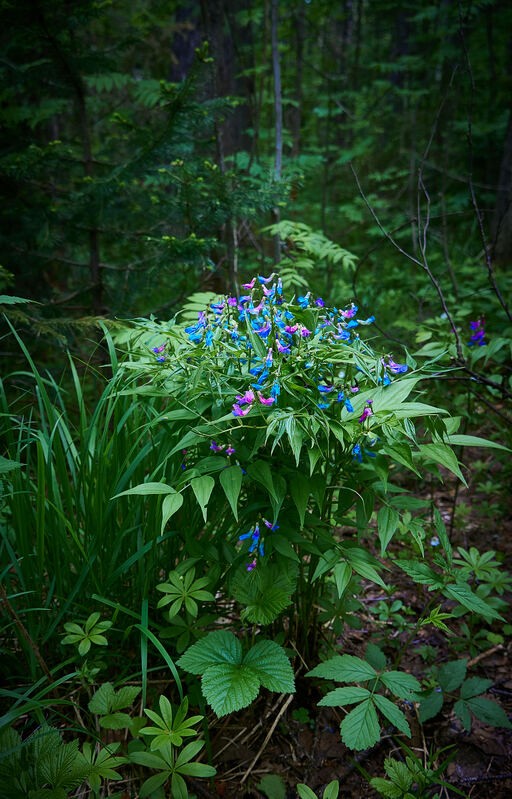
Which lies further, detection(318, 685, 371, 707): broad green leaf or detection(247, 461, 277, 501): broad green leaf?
detection(318, 685, 371, 707): broad green leaf

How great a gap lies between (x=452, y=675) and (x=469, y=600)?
363 mm

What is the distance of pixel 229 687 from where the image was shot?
1125 mm

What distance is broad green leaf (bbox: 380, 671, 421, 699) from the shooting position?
4.13ft

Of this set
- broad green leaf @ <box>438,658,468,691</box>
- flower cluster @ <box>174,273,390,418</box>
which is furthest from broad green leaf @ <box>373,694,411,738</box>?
flower cluster @ <box>174,273,390,418</box>

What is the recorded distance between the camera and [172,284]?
5562 mm

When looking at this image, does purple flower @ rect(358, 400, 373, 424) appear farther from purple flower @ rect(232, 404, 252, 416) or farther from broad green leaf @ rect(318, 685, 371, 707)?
broad green leaf @ rect(318, 685, 371, 707)

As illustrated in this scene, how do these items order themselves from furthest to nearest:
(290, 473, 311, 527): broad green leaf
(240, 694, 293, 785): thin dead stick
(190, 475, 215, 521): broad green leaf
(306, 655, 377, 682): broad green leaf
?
(240, 694, 293, 785): thin dead stick → (306, 655, 377, 682): broad green leaf → (290, 473, 311, 527): broad green leaf → (190, 475, 215, 521): broad green leaf

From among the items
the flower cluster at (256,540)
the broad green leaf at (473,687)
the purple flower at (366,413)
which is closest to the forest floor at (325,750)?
the broad green leaf at (473,687)

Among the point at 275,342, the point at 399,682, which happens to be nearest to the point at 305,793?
the point at 399,682

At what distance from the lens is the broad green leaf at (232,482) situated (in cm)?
108

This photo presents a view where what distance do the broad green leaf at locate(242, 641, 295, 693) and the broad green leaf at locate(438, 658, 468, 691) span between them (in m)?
0.58

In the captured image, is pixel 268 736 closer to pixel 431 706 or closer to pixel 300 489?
pixel 431 706

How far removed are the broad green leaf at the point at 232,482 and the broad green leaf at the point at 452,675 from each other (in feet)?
2.97

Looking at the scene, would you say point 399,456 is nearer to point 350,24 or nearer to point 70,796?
point 70,796
